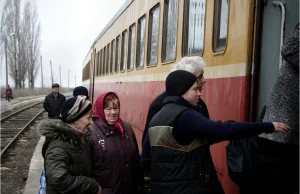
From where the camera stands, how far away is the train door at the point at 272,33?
107 inches

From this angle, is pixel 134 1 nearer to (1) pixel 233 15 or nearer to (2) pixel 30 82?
(1) pixel 233 15

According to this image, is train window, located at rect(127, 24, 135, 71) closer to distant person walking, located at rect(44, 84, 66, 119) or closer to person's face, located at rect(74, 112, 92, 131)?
distant person walking, located at rect(44, 84, 66, 119)

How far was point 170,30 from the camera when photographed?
500 centimetres

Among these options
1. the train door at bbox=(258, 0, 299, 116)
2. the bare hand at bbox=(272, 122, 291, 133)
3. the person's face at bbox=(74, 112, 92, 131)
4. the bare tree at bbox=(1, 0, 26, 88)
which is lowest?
the person's face at bbox=(74, 112, 92, 131)

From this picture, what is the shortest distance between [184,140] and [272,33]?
94 cm

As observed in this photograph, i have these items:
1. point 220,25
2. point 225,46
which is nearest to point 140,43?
point 220,25

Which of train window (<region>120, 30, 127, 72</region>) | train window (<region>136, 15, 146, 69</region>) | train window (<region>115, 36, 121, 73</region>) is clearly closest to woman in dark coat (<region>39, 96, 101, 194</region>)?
train window (<region>136, 15, 146, 69</region>)

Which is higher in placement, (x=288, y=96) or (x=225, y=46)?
(x=225, y=46)

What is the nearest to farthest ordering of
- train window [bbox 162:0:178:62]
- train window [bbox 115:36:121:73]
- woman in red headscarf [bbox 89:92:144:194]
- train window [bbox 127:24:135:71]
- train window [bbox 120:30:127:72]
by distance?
woman in red headscarf [bbox 89:92:144:194] < train window [bbox 162:0:178:62] < train window [bbox 127:24:135:71] < train window [bbox 120:30:127:72] < train window [bbox 115:36:121:73]

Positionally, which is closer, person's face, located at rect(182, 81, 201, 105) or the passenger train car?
person's face, located at rect(182, 81, 201, 105)

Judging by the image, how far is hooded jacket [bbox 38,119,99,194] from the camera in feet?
9.09

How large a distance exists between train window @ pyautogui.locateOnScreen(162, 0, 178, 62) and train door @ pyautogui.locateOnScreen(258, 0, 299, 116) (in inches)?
74.6

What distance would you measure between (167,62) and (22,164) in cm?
601

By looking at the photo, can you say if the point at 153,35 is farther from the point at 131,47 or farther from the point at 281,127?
the point at 281,127
